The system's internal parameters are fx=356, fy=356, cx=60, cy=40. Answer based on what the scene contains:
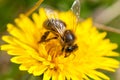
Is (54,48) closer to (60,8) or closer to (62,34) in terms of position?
(62,34)

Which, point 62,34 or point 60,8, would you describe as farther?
point 60,8

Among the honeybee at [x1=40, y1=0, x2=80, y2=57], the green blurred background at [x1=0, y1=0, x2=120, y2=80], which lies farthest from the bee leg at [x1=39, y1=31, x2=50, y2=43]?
the green blurred background at [x1=0, y1=0, x2=120, y2=80]

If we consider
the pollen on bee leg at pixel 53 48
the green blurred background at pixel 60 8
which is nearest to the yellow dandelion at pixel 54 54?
the pollen on bee leg at pixel 53 48

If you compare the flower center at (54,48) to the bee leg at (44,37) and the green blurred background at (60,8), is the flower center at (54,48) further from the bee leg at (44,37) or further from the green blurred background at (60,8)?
the green blurred background at (60,8)

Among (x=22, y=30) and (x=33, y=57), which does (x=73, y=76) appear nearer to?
(x=33, y=57)

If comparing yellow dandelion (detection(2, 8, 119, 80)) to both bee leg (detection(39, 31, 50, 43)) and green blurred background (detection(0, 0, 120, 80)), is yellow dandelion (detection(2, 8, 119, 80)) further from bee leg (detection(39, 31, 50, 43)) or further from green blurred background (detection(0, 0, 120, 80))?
green blurred background (detection(0, 0, 120, 80))

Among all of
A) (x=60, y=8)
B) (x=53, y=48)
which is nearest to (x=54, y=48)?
(x=53, y=48)
